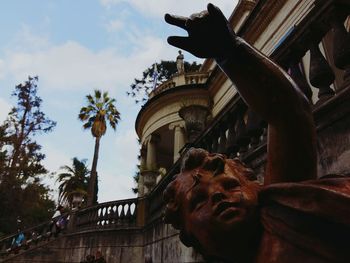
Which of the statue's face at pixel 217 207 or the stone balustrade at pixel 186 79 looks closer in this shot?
the statue's face at pixel 217 207

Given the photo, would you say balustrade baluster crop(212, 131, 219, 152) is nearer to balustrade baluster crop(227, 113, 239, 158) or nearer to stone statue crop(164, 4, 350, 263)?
balustrade baluster crop(227, 113, 239, 158)

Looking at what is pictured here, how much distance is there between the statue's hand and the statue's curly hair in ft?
1.14

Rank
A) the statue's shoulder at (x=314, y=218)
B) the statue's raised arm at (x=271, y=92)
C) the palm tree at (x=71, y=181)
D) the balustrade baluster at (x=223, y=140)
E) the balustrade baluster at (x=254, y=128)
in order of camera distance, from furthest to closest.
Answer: the palm tree at (x=71, y=181) < the balustrade baluster at (x=223, y=140) < the balustrade baluster at (x=254, y=128) < the statue's raised arm at (x=271, y=92) < the statue's shoulder at (x=314, y=218)

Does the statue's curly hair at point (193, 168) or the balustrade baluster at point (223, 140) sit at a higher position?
the balustrade baluster at point (223, 140)

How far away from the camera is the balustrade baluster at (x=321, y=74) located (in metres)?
2.83

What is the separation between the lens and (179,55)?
926 inches

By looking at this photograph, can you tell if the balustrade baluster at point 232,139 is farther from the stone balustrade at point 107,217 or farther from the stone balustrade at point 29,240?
the stone balustrade at point 29,240

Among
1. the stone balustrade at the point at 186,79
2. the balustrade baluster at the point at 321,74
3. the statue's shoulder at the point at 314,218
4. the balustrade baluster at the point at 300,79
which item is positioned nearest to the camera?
the statue's shoulder at the point at 314,218

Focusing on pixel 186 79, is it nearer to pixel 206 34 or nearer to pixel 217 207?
pixel 206 34

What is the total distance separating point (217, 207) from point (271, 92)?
0.41 meters

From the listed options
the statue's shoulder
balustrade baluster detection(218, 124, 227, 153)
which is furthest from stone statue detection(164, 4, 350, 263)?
balustrade baluster detection(218, 124, 227, 153)

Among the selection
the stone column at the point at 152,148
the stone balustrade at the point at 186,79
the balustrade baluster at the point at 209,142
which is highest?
the stone balustrade at the point at 186,79

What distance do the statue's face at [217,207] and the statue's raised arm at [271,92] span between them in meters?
0.16

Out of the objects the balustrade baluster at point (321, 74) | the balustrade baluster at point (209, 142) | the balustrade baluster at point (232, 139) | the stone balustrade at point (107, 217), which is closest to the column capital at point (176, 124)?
the stone balustrade at point (107, 217)
